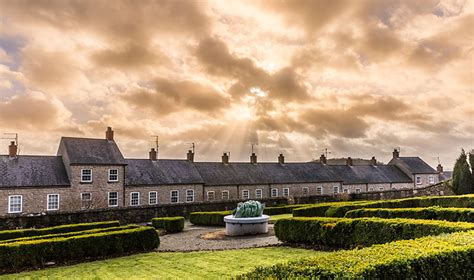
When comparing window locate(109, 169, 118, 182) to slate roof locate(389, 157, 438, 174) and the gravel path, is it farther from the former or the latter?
slate roof locate(389, 157, 438, 174)

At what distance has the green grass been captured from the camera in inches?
494

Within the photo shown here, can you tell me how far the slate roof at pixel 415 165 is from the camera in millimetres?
68438

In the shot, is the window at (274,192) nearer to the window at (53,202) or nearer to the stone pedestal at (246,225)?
the window at (53,202)

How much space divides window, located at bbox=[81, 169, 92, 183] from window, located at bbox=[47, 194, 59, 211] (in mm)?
2969

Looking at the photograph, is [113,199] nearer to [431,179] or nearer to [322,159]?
[322,159]

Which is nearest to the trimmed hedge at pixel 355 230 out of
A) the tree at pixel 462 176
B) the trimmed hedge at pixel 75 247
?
Answer: the trimmed hedge at pixel 75 247

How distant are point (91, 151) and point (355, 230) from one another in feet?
106

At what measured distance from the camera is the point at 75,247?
16.5m

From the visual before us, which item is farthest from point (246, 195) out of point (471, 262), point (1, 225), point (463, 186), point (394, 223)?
point (471, 262)

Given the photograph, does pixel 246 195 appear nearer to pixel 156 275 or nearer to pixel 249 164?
pixel 249 164

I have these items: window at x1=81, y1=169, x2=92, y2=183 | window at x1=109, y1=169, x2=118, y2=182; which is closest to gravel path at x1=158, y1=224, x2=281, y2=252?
window at x1=81, y1=169, x2=92, y2=183

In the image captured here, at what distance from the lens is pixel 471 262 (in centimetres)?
884

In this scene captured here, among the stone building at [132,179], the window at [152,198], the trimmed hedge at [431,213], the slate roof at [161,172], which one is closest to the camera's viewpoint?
the trimmed hedge at [431,213]

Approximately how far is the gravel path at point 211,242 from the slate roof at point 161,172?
19.3m
